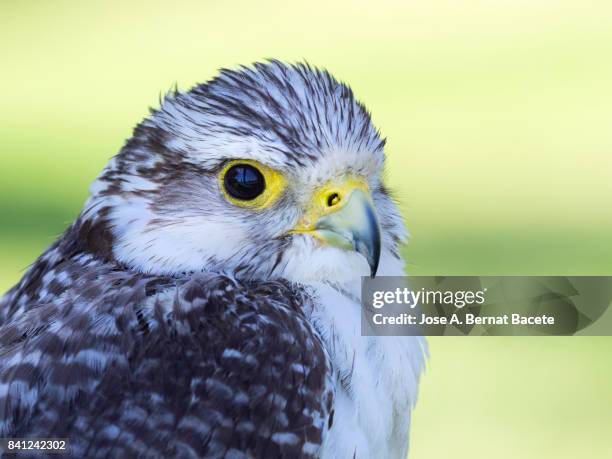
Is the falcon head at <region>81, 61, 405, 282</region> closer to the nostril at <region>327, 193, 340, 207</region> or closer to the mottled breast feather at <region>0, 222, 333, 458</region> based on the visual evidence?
the nostril at <region>327, 193, 340, 207</region>

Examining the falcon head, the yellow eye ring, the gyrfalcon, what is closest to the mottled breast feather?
the gyrfalcon

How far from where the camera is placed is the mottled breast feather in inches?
98.9

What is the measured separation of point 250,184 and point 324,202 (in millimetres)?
205

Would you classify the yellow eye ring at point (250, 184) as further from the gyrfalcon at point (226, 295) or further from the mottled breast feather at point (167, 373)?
the mottled breast feather at point (167, 373)

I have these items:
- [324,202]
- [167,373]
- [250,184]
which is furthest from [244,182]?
[167,373]

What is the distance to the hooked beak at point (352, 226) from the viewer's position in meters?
2.80

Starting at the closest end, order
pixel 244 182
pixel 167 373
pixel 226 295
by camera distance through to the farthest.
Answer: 1. pixel 167 373
2. pixel 226 295
3. pixel 244 182

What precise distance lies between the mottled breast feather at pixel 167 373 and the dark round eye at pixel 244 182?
26cm

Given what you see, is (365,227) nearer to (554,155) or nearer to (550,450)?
(550,450)

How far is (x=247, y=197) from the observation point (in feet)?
9.40

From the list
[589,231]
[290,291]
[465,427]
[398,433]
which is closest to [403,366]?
[398,433]

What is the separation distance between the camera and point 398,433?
300 centimetres

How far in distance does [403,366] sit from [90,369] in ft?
2.97

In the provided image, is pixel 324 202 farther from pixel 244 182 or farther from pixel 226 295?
pixel 226 295
